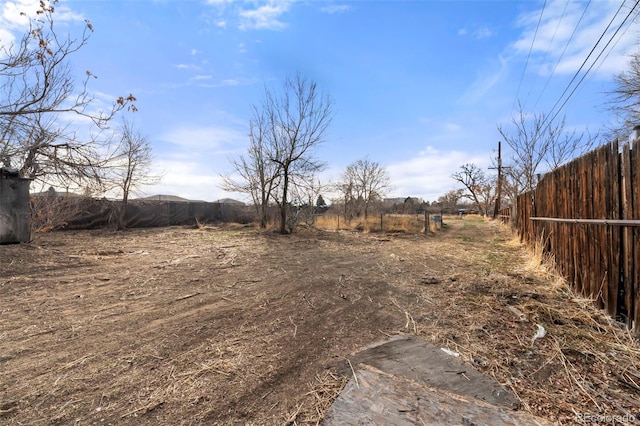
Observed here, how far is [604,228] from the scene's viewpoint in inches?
119

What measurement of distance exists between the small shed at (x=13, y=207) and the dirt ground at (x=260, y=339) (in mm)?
2059

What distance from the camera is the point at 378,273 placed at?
17.5ft

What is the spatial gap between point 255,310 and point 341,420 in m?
2.00

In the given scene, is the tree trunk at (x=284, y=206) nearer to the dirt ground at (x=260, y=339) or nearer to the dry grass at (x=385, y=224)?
the dry grass at (x=385, y=224)

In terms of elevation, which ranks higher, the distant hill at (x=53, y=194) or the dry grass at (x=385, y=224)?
the distant hill at (x=53, y=194)

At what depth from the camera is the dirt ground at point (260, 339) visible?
1764mm

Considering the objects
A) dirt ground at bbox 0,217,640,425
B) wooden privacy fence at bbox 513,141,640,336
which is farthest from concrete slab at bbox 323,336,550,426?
wooden privacy fence at bbox 513,141,640,336

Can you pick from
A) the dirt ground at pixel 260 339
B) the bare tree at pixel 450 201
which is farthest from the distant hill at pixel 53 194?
the bare tree at pixel 450 201

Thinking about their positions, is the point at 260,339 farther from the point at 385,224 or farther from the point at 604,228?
the point at 385,224

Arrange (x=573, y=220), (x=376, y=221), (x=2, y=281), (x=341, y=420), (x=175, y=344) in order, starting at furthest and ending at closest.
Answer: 1. (x=376, y=221)
2. (x=2, y=281)
3. (x=573, y=220)
4. (x=175, y=344)
5. (x=341, y=420)

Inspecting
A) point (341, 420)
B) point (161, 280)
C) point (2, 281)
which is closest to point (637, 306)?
point (341, 420)

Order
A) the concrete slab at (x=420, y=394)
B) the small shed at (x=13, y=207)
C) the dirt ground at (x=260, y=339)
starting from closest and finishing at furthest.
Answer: the concrete slab at (x=420, y=394) → the dirt ground at (x=260, y=339) → the small shed at (x=13, y=207)

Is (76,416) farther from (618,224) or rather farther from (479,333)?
(618,224)

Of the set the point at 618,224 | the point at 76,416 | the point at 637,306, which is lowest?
the point at 76,416
